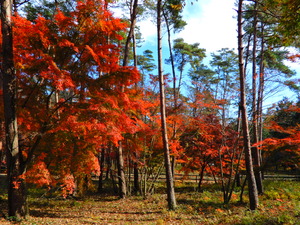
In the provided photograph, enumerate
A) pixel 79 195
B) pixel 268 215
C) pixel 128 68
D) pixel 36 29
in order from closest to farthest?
pixel 36 29, pixel 128 68, pixel 268 215, pixel 79 195

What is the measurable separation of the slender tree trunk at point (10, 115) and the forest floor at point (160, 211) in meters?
0.61

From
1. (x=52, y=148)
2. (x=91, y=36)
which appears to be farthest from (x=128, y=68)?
(x=52, y=148)

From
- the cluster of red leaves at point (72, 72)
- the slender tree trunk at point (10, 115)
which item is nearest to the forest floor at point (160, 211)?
the slender tree trunk at point (10, 115)

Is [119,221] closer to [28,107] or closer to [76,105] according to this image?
[76,105]

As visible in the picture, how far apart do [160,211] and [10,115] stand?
6.69 m

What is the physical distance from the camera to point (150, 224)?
6676mm

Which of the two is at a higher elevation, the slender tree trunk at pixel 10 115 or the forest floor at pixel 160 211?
the slender tree trunk at pixel 10 115

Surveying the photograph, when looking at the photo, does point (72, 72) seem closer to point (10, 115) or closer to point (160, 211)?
point (10, 115)

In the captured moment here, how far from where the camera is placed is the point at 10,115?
6039mm

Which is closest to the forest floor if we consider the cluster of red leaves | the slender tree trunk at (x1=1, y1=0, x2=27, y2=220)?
the slender tree trunk at (x1=1, y1=0, x2=27, y2=220)

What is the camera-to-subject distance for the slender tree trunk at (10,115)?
5.97 m

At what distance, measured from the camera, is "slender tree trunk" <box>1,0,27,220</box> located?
→ 5.97 metres

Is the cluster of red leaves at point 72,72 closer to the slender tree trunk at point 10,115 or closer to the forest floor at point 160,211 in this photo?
the slender tree trunk at point 10,115

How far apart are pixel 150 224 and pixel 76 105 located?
15.4 ft
